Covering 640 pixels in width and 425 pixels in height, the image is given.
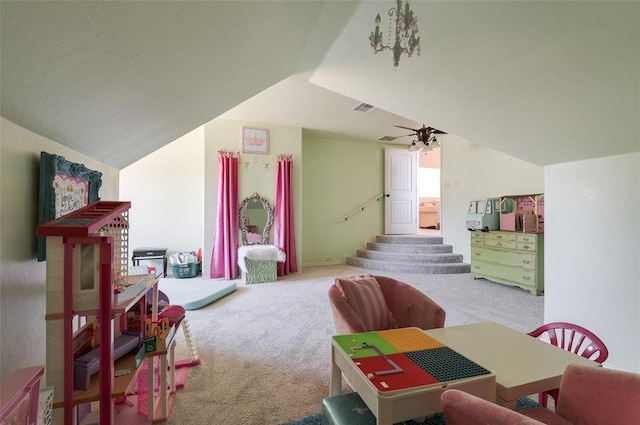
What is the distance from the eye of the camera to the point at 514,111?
1940mm

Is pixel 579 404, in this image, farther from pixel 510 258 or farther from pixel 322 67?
pixel 510 258

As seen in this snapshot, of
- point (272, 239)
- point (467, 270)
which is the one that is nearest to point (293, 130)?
point (272, 239)

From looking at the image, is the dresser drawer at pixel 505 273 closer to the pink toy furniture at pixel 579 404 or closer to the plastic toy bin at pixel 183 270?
the pink toy furniture at pixel 579 404

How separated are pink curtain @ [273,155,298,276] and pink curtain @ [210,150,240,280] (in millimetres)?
789

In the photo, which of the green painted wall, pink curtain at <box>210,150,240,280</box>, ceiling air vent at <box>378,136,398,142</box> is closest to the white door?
the green painted wall

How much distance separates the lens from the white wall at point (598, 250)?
75.9 inches

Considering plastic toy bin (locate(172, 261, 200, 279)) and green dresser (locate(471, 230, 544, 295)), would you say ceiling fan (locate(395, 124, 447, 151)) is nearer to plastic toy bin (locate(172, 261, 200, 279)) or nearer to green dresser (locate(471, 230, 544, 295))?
green dresser (locate(471, 230, 544, 295))

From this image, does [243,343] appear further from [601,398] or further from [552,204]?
[552,204]

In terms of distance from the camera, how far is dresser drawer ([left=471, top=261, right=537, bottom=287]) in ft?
13.1

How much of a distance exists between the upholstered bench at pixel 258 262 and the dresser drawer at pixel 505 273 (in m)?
3.43

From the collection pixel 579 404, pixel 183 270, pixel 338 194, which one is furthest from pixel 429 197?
pixel 579 404

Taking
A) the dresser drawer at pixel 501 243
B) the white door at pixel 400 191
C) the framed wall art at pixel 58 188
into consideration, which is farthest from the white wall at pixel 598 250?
the white door at pixel 400 191

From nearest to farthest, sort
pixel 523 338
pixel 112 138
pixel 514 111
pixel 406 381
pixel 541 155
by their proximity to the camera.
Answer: pixel 406 381 < pixel 523 338 < pixel 112 138 < pixel 514 111 < pixel 541 155

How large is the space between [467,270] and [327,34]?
503cm
